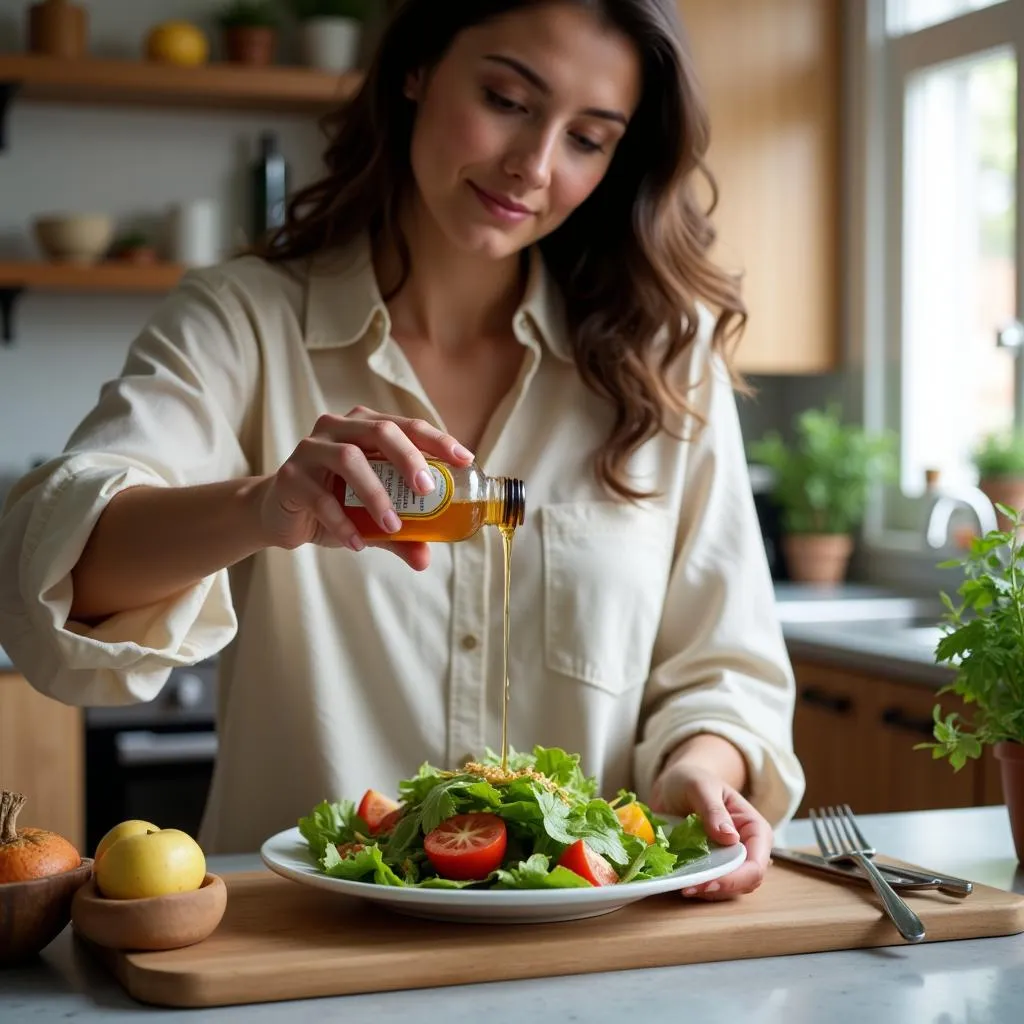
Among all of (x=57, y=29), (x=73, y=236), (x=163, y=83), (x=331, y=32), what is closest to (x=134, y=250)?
(x=73, y=236)

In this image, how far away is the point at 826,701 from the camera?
301 cm

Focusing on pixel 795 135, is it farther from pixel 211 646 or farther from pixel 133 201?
pixel 211 646

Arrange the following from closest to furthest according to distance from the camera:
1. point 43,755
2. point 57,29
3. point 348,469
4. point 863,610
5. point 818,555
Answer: point 348,469 < point 43,755 < point 863,610 < point 57,29 < point 818,555

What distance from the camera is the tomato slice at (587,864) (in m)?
1.18

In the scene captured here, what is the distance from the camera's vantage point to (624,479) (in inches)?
71.2

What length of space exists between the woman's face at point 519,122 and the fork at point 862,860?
689mm

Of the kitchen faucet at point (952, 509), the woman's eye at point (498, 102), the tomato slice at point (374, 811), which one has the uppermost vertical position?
the woman's eye at point (498, 102)

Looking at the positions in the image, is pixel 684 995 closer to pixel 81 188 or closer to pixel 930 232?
pixel 930 232

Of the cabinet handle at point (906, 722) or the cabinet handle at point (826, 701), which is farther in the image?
the cabinet handle at point (826, 701)

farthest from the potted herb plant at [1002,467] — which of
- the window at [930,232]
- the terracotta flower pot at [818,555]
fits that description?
the terracotta flower pot at [818,555]

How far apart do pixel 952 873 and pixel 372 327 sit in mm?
873

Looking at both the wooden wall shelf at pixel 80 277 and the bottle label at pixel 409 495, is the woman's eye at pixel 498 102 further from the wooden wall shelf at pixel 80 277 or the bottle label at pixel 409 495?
the wooden wall shelf at pixel 80 277

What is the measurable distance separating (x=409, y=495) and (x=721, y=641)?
2.07 feet

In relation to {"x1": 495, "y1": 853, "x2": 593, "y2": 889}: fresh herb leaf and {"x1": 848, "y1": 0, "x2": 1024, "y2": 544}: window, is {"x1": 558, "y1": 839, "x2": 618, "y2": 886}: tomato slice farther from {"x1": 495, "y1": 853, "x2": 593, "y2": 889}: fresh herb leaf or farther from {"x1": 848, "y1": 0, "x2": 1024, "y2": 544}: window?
{"x1": 848, "y1": 0, "x2": 1024, "y2": 544}: window
